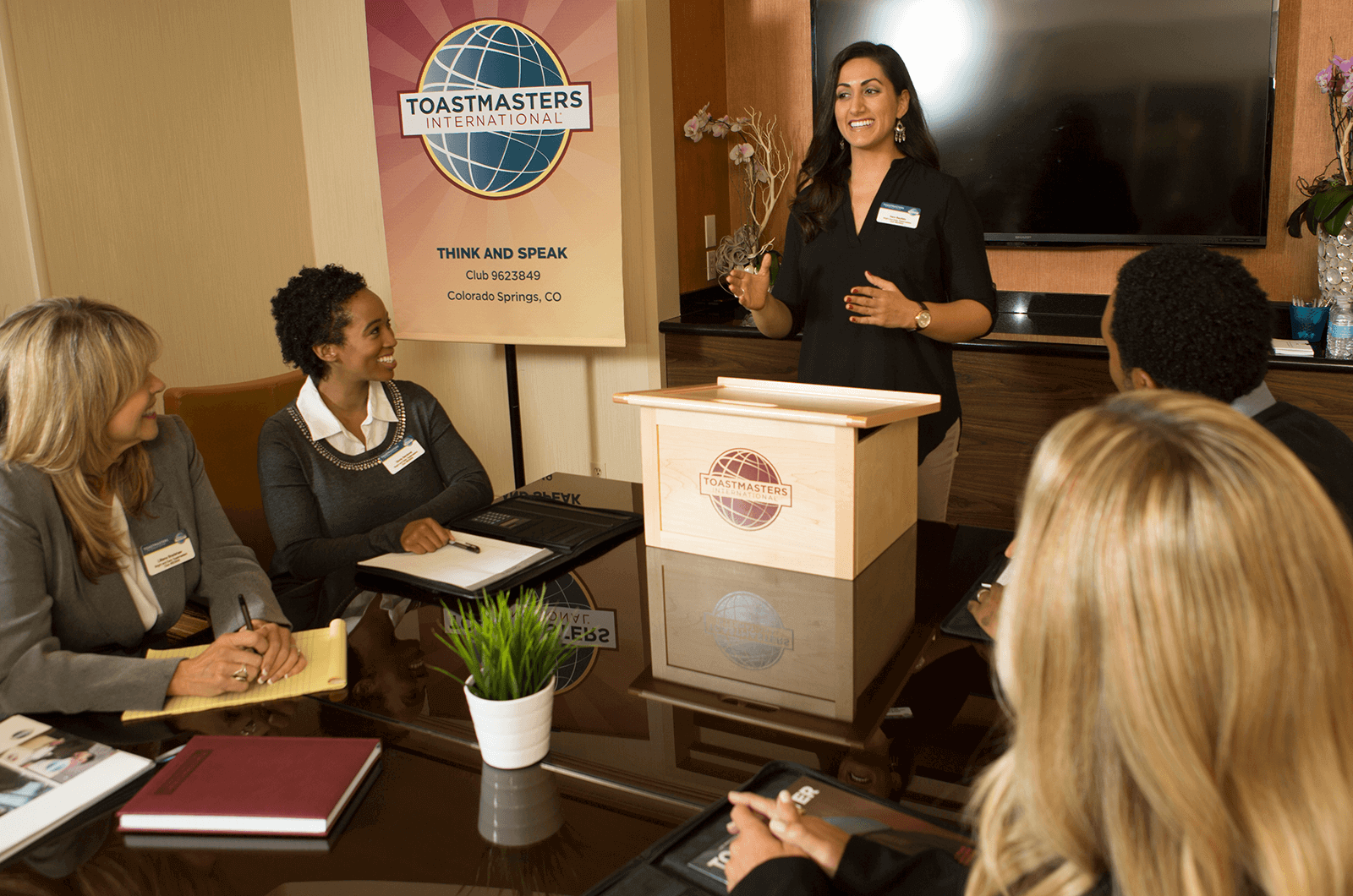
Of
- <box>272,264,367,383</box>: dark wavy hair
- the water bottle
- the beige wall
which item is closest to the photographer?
<box>272,264,367,383</box>: dark wavy hair

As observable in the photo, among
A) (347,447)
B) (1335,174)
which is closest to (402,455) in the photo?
(347,447)

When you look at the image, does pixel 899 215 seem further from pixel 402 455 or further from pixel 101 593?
pixel 101 593

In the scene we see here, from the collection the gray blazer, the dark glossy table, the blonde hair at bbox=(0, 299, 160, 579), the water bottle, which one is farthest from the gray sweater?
the water bottle

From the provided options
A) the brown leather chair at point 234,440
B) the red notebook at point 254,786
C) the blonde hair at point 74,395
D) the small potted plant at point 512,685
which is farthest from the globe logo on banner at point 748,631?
the brown leather chair at point 234,440

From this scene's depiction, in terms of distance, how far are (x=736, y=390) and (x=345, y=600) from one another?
0.72m

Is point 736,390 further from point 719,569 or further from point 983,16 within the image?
point 983,16

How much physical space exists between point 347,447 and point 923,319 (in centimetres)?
126

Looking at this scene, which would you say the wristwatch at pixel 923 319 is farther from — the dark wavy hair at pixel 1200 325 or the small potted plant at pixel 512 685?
the small potted plant at pixel 512 685

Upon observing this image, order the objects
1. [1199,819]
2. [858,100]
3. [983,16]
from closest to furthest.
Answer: [1199,819] < [858,100] < [983,16]

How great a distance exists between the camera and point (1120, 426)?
650 mm

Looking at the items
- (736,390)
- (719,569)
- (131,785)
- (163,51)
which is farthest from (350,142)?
(131,785)

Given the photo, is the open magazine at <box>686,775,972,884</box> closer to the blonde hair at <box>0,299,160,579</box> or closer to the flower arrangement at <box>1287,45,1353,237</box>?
the blonde hair at <box>0,299,160,579</box>

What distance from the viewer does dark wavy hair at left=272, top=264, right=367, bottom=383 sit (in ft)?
7.54

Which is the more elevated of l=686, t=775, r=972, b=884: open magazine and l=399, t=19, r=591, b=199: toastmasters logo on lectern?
l=399, t=19, r=591, b=199: toastmasters logo on lectern
